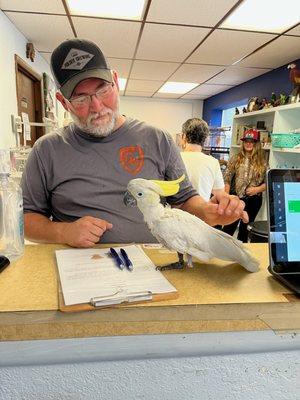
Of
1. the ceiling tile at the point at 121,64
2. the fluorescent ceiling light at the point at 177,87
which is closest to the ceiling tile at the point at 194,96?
the fluorescent ceiling light at the point at 177,87

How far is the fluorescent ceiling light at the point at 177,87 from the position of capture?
509 cm

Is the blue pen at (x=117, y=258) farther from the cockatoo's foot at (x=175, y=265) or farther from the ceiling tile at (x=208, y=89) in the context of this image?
the ceiling tile at (x=208, y=89)

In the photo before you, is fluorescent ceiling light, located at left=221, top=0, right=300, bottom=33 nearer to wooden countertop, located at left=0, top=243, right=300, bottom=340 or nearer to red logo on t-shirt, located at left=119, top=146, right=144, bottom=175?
red logo on t-shirt, located at left=119, top=146, right=144, bottom=175

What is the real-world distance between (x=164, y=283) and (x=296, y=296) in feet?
0.75

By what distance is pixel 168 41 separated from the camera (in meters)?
2.94

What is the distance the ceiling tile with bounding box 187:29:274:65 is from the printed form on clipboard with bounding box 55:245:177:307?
263cm

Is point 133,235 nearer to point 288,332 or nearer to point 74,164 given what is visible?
point 74,164

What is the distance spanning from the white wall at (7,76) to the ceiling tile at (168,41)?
3.77 ft

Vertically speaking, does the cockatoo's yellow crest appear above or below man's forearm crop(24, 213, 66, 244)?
above

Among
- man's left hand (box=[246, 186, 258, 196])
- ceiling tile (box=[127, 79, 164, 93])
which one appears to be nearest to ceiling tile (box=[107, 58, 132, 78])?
ceiling tile (box=[127, 79, 164, 93])

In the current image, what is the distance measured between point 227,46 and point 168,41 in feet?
1.99

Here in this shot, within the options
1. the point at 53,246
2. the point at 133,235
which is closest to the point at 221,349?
the point at 53,246

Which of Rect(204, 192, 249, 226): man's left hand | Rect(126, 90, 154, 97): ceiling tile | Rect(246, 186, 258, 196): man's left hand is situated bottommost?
Rect(246, 186, 258, 196): man's left hand

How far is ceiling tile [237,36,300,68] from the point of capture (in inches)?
112
